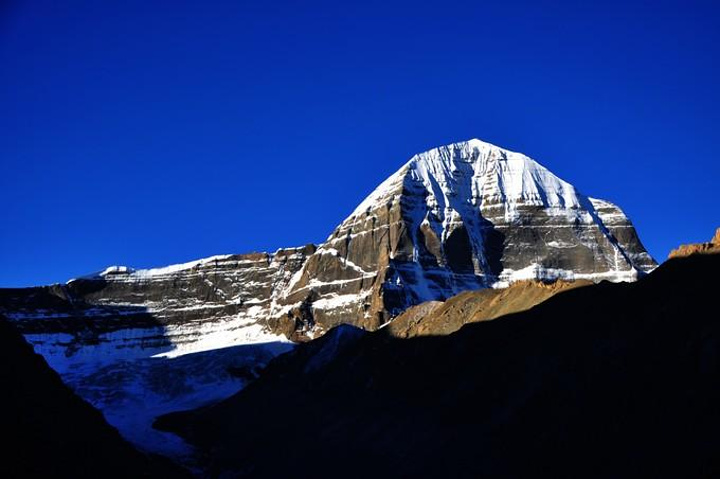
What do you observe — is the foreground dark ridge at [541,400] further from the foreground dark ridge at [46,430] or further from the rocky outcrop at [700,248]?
the foreground dark ridge at [46,430]

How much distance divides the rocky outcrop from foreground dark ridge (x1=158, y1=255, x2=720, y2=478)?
3.07 feet

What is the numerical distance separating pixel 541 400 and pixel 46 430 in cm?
3902

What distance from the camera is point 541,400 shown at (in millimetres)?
80500

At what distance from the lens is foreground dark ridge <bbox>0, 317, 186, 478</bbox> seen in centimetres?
6103

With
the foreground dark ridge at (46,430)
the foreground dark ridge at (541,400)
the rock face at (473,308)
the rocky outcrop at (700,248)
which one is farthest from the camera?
the rock face at (473,308)

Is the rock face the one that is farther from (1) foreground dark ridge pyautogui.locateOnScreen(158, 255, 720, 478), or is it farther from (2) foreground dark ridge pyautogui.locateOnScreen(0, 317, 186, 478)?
(2) foreground dark ridge pyautogui.locateOnScreen(0, 317, 186, 478)

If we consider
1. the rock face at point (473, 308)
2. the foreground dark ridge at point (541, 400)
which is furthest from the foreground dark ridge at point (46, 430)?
the rock face at point (473, 308)

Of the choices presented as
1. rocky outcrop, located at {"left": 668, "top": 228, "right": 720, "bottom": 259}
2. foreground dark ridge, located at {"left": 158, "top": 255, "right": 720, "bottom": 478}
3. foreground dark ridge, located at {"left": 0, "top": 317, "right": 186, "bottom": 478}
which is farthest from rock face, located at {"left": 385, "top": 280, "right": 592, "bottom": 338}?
foreground dark ridge, located at {"left": 0, "top": 317, "right": 186, "bottom": 478}

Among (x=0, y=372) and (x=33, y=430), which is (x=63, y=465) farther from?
(x=0, y=372)

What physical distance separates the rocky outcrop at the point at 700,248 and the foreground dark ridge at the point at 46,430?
48480mm

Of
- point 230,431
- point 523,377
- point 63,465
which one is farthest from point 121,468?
point 230,431

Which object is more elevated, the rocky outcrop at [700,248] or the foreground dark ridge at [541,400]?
the rocky outcrop at [700,248]

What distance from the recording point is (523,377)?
86812 millimetres

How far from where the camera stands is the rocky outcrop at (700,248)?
258 ft
